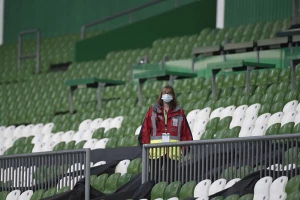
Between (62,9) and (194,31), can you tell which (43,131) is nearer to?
(194,31)

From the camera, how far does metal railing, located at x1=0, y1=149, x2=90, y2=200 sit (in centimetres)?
1059

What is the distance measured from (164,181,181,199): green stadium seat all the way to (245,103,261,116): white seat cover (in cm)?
332

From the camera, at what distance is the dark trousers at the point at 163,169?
10.1 meters

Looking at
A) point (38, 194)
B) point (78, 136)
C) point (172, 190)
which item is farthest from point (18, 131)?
point (172, 190)

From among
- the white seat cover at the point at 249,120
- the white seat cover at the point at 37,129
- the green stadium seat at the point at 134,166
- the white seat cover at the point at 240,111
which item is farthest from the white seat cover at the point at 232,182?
the white seat cover at the point at 37,129

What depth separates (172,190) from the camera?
9.85 m

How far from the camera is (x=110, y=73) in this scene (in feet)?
62.8

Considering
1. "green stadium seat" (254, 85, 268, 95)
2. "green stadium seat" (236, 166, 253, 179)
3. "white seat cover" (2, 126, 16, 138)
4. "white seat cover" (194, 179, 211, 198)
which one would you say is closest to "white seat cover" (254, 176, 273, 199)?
"green stadium seat" (236, 166, 253, 179)

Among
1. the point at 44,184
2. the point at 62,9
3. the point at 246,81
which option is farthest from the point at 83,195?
the point at 62,9

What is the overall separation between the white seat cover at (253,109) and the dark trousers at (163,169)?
3014 mm

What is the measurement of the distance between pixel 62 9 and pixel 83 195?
15748 mm

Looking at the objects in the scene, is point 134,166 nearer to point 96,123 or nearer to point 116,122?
point 116,122

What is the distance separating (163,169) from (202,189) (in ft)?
2.38

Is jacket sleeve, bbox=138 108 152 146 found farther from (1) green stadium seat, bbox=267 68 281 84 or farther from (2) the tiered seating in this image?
(1) green stadium seat, bbox=267 68 281 84
